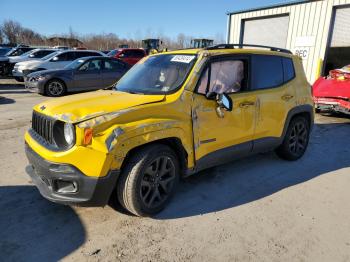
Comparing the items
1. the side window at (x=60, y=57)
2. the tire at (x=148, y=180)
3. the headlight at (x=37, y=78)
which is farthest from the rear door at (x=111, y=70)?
the tire at (x=148, y=180)

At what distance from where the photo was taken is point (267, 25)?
601 inches

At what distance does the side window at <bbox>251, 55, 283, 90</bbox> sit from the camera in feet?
13.9

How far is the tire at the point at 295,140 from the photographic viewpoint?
16.3ft

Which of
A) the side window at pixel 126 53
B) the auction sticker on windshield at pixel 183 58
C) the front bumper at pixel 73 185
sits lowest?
the front bumper at pixel 73 185

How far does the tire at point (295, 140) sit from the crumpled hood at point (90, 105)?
8.57ft

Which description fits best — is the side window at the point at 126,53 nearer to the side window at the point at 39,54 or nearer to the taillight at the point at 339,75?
the side window at the point at 39,54

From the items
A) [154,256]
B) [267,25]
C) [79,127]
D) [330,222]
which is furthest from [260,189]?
[267,25]

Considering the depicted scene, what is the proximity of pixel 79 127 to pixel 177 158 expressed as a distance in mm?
1188

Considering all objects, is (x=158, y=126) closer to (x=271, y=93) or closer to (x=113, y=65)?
(x=271, y=93)

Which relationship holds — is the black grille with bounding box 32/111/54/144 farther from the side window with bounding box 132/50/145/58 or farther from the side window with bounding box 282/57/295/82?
the side window with bounding box 132/50/145/58

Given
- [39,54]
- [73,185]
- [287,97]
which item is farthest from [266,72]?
[39,54]

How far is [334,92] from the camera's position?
8609 millimetres

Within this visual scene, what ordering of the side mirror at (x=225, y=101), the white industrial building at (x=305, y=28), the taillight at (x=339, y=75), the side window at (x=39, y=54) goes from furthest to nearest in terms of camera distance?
the side window at (x=39, y=54) < the white industrial building at (x=305, y=28) < the taillight at (x=339, y=75) < the side mirror at (x=225, y=101)

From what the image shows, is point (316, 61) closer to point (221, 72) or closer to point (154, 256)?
point (221, 72)
